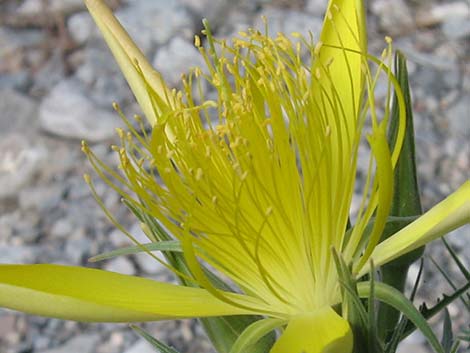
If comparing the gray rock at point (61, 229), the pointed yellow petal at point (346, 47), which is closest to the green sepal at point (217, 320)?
the pointed yellow petal at point (346, 47)

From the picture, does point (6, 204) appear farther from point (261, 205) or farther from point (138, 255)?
point (261, 205)

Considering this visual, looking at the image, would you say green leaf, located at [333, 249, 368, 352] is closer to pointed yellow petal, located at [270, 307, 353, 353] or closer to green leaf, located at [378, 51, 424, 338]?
pointed yellow petal, located at [270, 307, 353, 353]

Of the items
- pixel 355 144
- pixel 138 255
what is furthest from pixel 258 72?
pixel 138 255

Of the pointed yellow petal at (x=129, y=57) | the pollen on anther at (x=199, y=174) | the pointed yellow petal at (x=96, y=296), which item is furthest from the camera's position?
the pointed yellow petal at (x=129, y=57)

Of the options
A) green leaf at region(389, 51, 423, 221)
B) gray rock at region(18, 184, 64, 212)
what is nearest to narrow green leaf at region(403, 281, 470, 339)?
green leaf at region(389, 51, 423, 221)

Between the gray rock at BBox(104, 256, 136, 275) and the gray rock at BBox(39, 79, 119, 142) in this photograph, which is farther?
the gray rock at BBox(39, 79, 119, 142)

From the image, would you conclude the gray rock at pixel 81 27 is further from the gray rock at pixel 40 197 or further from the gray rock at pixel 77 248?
the gray rock at pixel 77 248
